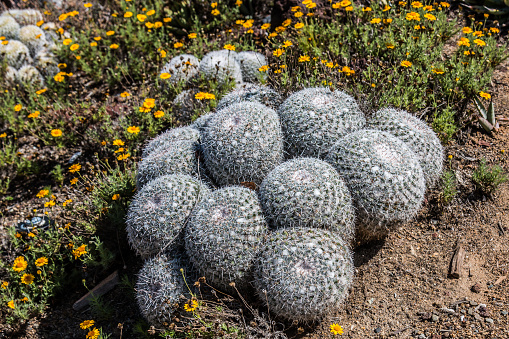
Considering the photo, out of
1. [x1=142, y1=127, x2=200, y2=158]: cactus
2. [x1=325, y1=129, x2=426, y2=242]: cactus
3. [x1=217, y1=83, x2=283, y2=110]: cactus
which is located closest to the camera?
[x1=325, y1=129, x2=426, y2=242]: cactus

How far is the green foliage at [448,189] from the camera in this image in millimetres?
3855

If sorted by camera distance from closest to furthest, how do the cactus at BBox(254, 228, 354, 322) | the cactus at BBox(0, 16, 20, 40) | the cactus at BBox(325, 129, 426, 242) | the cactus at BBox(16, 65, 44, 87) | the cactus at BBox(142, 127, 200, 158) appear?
the cactus at BBox(254, 228, 354, 322) → the cactus at BBox(325, 129, 426, 242) → the cactus at BBox(142, 127, 200, 158) → the cactus at BBox(16, 65, 44, 87) → the cactus at BBox(0, 16, 20, 40)

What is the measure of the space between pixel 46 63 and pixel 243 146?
447 cm

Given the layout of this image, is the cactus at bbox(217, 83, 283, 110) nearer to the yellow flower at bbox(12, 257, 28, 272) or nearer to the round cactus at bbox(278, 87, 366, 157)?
the round cactus at bbox(278, 87, 366, 157)

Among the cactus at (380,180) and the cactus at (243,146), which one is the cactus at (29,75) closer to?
the cactus at (243,146)

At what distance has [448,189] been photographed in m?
3.85

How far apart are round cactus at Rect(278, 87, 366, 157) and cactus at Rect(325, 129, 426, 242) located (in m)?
0.27

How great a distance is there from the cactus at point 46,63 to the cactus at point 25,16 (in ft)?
3.81

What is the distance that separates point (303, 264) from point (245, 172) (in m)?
1.08

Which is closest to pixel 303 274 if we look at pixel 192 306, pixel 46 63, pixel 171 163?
pixel 192 306

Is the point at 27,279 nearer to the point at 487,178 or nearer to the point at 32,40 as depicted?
the point at 487,178

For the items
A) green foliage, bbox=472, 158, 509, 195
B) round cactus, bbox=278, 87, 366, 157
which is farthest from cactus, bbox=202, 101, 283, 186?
green foliage, bbox=472, 158, 509, 195

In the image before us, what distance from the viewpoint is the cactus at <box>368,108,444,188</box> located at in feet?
12.3

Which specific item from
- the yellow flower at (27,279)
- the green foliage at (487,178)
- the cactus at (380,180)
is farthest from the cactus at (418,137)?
the yellow flower at (27,279)
